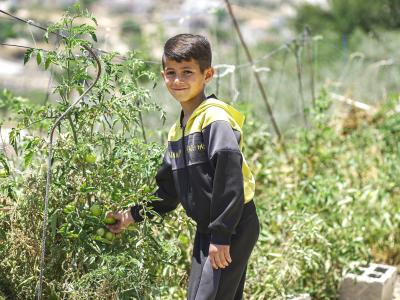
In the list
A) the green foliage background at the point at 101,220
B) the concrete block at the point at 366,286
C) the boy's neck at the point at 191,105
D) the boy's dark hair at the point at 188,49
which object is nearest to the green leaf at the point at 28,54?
the green foliage background at the point at 101,220

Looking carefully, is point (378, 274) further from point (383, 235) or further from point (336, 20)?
point (336, 20)

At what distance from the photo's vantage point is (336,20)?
29.7 metres

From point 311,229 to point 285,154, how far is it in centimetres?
137

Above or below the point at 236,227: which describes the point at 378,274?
below

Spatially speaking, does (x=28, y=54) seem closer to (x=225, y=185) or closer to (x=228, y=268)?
(x=225, y=185)

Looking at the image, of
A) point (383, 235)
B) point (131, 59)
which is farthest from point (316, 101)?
point (131, 59)

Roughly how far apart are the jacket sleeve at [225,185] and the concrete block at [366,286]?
1513 mm

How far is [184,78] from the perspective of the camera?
8.93ft

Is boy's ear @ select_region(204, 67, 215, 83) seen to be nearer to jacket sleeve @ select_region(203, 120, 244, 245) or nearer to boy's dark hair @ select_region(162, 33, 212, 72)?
boy's dark hair @ select_region(162, 33, 212, 72)

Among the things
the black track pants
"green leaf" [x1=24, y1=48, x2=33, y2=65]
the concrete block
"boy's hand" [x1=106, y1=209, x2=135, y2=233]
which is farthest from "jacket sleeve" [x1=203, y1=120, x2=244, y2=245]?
the concrete block

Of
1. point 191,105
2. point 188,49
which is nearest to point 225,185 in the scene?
point 191,105

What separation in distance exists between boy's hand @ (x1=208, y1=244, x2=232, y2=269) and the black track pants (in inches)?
2.5

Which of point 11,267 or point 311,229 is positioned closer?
point 11,267

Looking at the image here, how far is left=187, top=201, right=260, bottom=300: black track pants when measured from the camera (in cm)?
269
